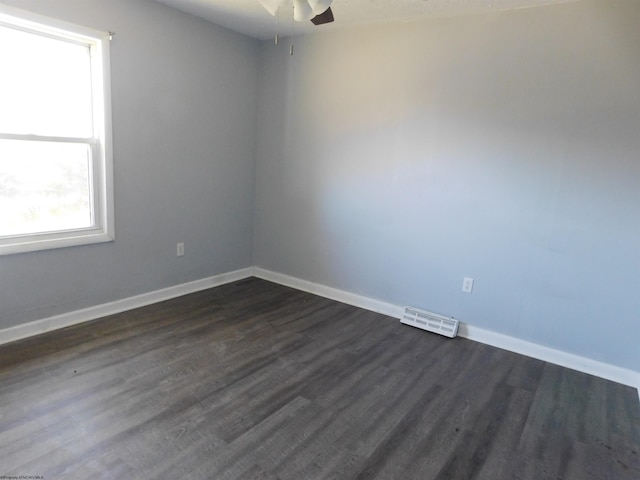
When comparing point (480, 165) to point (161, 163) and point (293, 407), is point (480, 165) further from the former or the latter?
point (161, 163)

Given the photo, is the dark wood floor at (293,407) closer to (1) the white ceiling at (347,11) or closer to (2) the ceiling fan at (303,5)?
(2) the ceiling fan at (303,5)

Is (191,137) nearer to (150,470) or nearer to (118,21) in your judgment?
(118,21)

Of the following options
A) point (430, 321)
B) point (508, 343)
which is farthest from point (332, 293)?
point (508, 343)

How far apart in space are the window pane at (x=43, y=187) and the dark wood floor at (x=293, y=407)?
77 cm

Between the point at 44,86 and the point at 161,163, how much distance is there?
0.92m

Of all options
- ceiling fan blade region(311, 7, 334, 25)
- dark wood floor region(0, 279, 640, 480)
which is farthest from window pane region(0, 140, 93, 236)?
ceiling fan blade region(311, 7, 334, 25)

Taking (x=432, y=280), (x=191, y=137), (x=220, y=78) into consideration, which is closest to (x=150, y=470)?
(x=432, y=280)

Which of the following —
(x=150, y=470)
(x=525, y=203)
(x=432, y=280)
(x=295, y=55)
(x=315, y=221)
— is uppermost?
(x=295, y=55)

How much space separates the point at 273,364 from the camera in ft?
8.46

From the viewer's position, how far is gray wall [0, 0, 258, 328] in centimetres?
276

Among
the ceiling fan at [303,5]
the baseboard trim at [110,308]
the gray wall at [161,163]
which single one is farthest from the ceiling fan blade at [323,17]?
the baseboard trim at [110,308]

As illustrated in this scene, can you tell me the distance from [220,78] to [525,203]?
2.76 m

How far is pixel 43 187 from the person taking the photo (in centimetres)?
272

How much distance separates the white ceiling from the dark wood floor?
2.39 m
